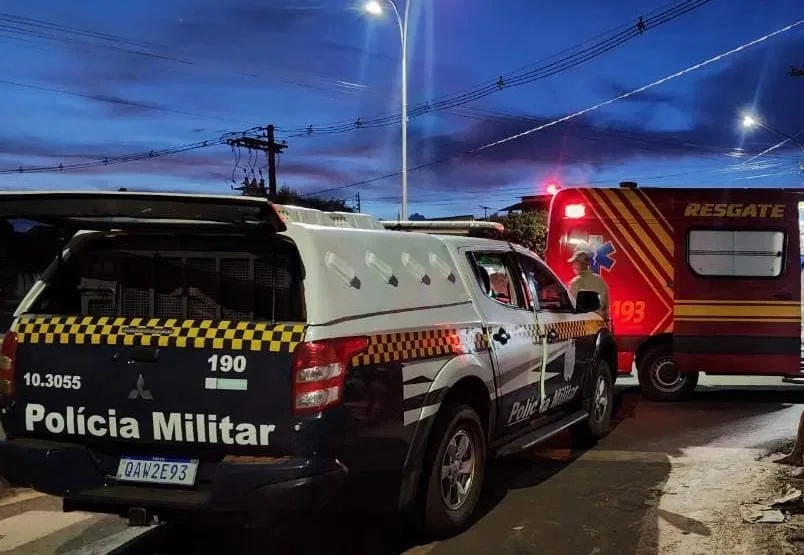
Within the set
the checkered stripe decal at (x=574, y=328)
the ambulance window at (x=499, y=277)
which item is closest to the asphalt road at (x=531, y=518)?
the checkered stripe decal at (x=574, y=328)

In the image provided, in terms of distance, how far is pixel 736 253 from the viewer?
8609mm

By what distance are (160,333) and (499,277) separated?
281 cm

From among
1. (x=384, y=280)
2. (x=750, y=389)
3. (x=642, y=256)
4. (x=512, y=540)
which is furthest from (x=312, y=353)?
(x=750, y=389)

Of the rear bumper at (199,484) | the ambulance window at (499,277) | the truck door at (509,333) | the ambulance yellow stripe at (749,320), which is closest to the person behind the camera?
the rear bumper at (199,484)

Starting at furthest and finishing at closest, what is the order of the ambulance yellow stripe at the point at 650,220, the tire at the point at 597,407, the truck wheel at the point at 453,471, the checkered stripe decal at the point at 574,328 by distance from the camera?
1. the ambulance yellow stripe at the point at 650,220
2. the tire at the point at 597,407
3. the checkered stripe decal at the point at 574,328
4. the truck wheel at the point at 453,471

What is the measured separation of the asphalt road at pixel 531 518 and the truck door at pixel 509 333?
2.00ft

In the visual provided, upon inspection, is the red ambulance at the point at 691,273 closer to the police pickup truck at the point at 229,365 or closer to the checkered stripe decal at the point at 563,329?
the checkered stripe decal at the point at 563,329

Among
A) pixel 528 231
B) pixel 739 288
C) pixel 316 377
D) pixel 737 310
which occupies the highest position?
pixel 528 231

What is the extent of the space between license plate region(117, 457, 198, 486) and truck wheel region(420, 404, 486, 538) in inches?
52.4

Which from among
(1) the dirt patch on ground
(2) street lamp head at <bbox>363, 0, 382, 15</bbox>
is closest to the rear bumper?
(1) the dirt patch on ground

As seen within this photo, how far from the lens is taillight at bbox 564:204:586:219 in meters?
9.12

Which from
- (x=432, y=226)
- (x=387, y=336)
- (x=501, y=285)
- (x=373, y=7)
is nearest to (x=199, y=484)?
(x=387, y=336)

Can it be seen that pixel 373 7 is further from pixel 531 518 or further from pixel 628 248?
pixel 531 518

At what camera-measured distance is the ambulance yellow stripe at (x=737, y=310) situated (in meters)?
8.40
